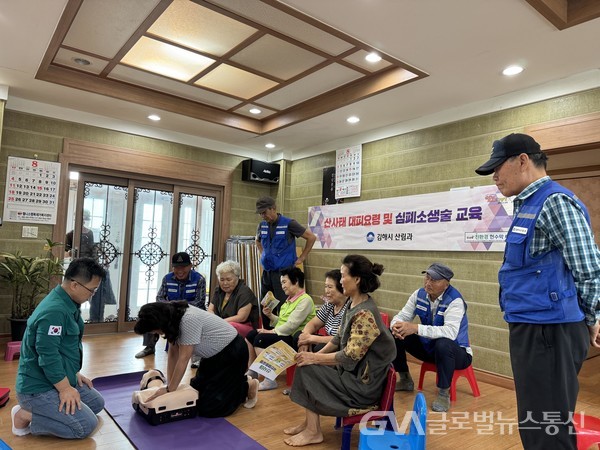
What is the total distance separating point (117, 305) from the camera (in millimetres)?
5125

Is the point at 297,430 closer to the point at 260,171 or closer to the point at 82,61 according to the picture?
the point at 82,61

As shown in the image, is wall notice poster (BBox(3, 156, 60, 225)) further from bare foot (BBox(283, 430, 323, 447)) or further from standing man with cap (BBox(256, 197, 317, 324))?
bare foot (BBox(283, 430, 323, 447))

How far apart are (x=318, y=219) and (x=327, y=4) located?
3.28 m

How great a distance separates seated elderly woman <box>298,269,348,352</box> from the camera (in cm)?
282

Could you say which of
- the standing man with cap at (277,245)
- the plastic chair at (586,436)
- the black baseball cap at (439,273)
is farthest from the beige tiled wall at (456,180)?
the plastic chair at (586,436)

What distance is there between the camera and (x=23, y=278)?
403 cm

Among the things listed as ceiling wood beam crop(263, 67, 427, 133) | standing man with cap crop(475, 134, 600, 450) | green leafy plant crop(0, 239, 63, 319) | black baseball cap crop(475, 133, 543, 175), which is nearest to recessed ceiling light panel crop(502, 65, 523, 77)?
ceiling wood beam crop(263, 67, 427, 133)

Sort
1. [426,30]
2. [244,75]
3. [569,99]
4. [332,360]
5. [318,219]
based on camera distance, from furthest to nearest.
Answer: [318,219], [244,75], [569,99], [426,30], [332,360]

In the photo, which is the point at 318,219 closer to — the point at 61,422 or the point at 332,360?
the point at 332,360

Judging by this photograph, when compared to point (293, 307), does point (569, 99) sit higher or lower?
higher

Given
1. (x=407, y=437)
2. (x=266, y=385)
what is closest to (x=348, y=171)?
(x=266, y=385)

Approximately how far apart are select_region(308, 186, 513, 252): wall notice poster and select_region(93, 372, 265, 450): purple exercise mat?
2.62 m

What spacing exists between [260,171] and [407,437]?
15.1 feet

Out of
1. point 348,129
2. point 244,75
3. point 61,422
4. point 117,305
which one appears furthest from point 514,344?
point 117,305
